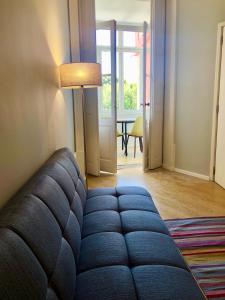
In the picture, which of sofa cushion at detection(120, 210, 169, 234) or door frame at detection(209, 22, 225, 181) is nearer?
sofa cushion at detection(120, 210, 169, 234)

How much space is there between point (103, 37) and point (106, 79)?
63 centimetres

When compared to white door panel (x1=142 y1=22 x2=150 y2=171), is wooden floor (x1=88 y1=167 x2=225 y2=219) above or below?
below

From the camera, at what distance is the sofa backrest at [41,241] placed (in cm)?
84

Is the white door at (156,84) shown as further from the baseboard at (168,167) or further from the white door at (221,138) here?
the white door at (221,138)

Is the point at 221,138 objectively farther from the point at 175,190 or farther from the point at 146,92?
the point at 146,92

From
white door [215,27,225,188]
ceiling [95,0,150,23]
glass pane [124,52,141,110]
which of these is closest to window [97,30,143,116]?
glass pane [124,52,141,110]

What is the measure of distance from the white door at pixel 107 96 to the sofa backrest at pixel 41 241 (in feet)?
8.56

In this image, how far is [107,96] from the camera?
164 inches

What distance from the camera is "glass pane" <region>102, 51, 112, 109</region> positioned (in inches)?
160

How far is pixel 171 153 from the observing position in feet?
14.3

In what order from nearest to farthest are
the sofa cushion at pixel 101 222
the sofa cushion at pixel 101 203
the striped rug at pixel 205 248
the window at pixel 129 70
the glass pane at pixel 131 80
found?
1. the sofa cushion at pixel 101 222
2. the striped rug at pixel 205 248
3. the sofa cushion at pixel 101 203
4. the window at pixel 129 70
5. the glass pane at pixel 131 80

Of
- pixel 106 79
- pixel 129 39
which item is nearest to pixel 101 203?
pixel 106 79

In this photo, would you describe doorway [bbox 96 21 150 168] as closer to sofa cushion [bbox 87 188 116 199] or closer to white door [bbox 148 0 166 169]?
white door [bbox 148 0 166 169]

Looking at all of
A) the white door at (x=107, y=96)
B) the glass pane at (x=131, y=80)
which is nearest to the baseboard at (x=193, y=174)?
the white door at (x=107, y=96)
